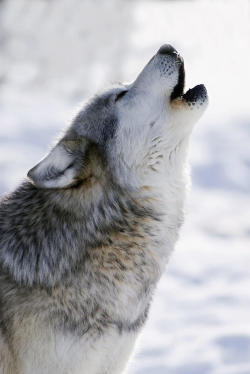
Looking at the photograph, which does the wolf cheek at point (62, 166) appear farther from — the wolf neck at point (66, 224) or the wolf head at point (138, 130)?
the wolf neck at point (66, 224)

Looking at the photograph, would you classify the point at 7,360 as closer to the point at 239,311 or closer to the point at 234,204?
the point at 239,311

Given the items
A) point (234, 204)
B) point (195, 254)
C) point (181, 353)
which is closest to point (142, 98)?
point (181, 353)

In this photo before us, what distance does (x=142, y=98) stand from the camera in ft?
14.6

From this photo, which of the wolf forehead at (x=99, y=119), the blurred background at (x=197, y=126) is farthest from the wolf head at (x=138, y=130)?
the blurred background at (x=197, y=126)

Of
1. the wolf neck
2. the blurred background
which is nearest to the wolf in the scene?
the wolf neck

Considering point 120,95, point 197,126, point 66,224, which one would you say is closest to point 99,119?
point 120,95

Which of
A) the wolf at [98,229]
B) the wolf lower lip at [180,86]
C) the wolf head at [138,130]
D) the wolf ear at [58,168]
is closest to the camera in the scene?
the wolf ear at [58,168]

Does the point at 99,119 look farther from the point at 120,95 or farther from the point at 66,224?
the point at 66,224

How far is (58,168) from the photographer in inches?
166

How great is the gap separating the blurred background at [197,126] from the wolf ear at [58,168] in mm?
632

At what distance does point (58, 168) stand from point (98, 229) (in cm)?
35

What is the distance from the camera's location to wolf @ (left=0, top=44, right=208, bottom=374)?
4234 mm

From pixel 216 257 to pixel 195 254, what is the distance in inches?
6.8

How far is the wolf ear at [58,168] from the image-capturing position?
4121mm
